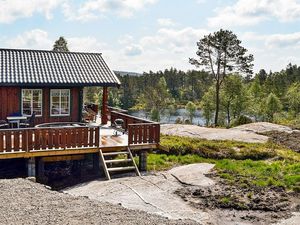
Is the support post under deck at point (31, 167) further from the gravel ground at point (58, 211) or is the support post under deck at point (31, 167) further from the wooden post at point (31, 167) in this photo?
the gravel ground at point (58, 211)

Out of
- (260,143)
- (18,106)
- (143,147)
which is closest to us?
(143,147)

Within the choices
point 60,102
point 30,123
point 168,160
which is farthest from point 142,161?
point 60,102

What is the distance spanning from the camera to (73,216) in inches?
361

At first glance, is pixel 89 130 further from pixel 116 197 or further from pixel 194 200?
pixel 194 200

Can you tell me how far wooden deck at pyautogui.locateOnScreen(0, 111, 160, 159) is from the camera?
44.3 feet

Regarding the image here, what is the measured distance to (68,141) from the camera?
14.3 meters

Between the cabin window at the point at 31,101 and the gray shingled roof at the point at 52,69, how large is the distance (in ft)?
2.65

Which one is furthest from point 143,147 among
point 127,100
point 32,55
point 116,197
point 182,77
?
point 182,77

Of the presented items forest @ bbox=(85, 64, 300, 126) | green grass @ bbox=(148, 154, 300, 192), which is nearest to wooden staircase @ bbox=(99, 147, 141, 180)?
green grass @ bbox=(148, 154, 300, 192)

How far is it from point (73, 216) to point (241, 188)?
598 centimetres

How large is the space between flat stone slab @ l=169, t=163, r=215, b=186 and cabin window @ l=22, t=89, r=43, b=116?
7002mm

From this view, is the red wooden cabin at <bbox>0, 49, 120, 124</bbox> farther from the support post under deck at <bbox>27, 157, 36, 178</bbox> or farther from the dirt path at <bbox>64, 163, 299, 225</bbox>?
the dirt path at <bbox>64, 163, 299, 225</bbox>

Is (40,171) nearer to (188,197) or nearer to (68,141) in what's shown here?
(68,141)

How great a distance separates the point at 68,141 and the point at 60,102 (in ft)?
15.2
